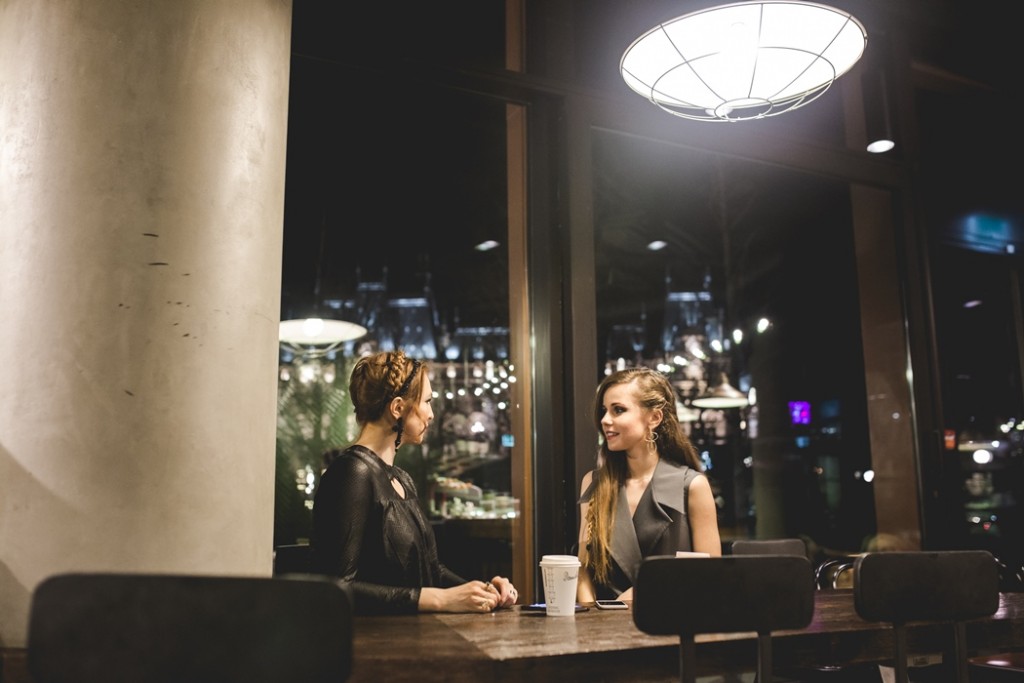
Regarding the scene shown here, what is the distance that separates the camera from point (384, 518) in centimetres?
229

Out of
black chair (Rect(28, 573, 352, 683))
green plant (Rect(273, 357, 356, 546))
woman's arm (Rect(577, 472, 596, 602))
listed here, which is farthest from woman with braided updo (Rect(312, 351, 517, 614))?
green plant (Rect(273, 357, 356, 546))

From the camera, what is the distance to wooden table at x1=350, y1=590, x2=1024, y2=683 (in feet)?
5.07

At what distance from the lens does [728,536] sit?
855 centimetres

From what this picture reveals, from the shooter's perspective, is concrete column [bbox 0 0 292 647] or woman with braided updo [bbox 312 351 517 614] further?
woman with braided updo [bbox 312 351 517 614]

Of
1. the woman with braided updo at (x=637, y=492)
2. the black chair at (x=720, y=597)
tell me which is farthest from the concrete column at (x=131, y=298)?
the woman with braided updo at (x=637, y=492)

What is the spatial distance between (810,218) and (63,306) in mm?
5510

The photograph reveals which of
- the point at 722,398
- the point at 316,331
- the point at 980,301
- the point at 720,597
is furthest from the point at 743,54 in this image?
the point at 722,398

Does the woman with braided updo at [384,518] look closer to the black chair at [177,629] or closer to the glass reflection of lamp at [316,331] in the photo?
the black chair at [177,629]

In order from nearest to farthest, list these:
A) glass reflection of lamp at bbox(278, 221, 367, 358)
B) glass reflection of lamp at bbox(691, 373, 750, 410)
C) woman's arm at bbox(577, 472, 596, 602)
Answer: woman's arm at bbox(577, 472, 596, 602) < glass reflection of lamp at bbox(278, 221, 367, 358) < glass reflection of lamp at bbox(691, 373, 750, 410)

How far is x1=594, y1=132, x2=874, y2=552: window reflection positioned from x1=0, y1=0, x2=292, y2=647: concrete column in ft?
10.5

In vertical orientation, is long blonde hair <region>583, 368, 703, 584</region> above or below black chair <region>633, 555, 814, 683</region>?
above

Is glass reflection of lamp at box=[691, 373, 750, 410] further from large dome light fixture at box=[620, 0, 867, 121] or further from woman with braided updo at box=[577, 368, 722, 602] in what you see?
large dome light fixture at box=[620, 0, 867, 121]

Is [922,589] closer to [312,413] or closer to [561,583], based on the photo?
[561,583]

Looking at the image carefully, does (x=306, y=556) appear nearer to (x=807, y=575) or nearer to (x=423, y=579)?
(x=423, y=579)
